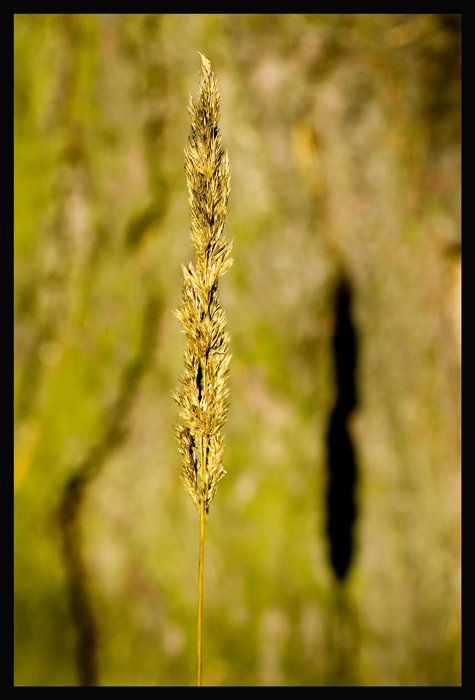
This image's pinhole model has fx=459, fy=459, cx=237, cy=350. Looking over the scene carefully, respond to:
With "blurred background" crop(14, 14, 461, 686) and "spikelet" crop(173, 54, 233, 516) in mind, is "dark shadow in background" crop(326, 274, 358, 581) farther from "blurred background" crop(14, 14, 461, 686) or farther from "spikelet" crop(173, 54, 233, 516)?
"spikelet" crop(173, 54, 233, 516)

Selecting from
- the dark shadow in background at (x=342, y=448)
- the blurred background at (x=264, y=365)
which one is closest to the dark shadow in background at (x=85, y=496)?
the blurred background at (x=264, y=365)

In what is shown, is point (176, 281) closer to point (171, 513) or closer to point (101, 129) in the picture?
point (101, 129)

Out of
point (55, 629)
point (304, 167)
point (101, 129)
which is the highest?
point (101, 129)

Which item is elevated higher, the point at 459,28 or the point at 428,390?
the point at 459,28

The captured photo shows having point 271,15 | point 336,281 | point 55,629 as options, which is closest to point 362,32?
point 271,15

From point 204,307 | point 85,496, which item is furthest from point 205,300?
point 85,496

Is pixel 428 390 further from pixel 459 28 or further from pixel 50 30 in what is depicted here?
pixel 50 30
